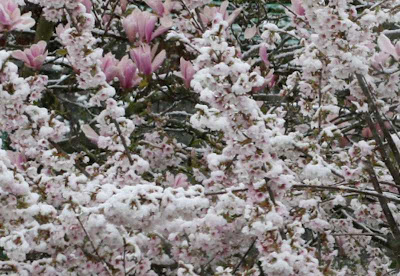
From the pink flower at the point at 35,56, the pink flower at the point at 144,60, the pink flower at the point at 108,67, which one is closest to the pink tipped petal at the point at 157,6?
the pink flower at the point at 144,60

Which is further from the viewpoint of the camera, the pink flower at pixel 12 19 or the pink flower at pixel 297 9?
the pink flower at pixel 297 9

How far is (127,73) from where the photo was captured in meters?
2.38

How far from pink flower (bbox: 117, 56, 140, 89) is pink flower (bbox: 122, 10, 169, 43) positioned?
0.17m

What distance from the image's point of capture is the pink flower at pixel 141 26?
2479 millimetres

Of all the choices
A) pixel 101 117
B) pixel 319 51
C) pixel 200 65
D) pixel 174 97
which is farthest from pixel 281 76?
pixel 200 65

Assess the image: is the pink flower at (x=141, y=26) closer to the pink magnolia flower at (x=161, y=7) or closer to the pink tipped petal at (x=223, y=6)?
the pink magnolia flower at (x=161, y=7)

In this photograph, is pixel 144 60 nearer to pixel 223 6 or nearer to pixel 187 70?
pixel 187 70

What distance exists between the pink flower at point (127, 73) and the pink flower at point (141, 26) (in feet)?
0.55

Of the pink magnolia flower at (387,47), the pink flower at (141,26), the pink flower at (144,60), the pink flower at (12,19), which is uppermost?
the pink magnolia flower at (387,47)

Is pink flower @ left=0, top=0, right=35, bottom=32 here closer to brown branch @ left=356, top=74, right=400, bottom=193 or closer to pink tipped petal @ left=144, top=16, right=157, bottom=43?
pink tipped petal @ left=144, top=16, right=157, bottom=43

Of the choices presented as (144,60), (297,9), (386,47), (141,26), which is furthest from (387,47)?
(141,26)

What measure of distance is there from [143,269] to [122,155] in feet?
1.18

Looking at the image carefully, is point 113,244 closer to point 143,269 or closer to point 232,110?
point 143,269

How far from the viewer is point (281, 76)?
10.7 ft
